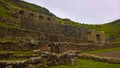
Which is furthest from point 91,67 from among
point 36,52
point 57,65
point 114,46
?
point 114,46

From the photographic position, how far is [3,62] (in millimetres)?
16141

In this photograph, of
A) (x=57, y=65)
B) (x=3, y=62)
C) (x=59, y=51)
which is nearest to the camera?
(x=3, y=62)

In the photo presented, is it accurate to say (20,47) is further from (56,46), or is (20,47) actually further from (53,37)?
(53,37)

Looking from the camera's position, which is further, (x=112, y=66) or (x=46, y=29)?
(x=46, y=29)

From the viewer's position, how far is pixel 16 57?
18797 mm

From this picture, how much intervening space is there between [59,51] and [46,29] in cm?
1020

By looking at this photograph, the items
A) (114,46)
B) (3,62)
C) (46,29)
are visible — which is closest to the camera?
(3,62)

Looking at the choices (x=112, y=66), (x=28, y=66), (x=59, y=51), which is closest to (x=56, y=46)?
(x=59, y=51)

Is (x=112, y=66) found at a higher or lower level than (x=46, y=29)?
lower

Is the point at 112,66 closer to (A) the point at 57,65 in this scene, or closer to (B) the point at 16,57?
(A) the point at 57,65

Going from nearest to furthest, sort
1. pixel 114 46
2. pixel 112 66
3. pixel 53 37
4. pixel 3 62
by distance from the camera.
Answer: pixel 3 62, pixel 112 66, pixel 53 37, pixel 114 46

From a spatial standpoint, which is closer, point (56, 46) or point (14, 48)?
point (14, 48)

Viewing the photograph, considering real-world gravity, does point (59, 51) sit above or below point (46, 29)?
below

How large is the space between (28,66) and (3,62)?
1506mm
